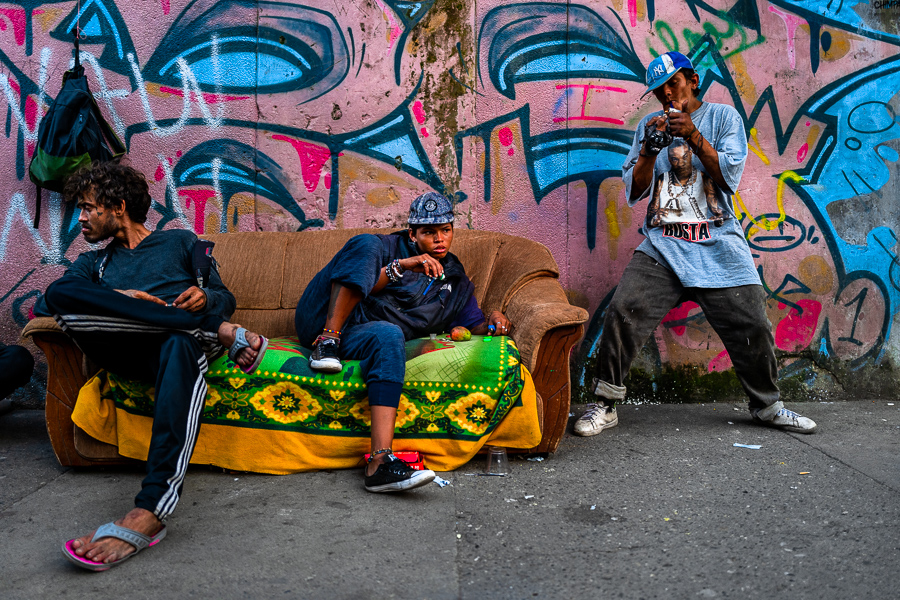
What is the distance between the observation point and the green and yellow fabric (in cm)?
306

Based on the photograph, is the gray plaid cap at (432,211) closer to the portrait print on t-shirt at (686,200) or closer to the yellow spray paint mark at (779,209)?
the portrait print on t-shirt at (686,200)

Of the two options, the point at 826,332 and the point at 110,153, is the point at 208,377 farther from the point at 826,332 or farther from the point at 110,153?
the point at 826,332

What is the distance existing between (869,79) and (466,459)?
3741 mm

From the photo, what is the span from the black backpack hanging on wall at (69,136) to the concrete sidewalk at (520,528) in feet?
5.49

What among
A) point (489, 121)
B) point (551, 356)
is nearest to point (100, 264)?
point (551, 356)

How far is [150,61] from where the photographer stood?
4367 millimetres

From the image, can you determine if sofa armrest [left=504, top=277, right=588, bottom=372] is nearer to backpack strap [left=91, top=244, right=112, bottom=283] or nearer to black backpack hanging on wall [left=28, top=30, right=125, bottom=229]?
backpack strap [left=91, top=244, right=112, bottom=283]

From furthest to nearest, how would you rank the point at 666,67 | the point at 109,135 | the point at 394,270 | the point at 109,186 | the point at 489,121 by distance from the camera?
the point at 489,121, the point at 109,135, the point at 666,67, the point at 394,270, the point at 109,186

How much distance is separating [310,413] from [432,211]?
116cm

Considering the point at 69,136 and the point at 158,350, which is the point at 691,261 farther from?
the point at 69,136

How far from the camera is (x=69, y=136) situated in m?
4.11

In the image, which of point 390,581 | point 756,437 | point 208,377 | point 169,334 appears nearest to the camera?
point 390,581

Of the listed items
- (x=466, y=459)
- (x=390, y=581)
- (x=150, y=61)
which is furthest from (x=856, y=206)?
(x=150, y=61)

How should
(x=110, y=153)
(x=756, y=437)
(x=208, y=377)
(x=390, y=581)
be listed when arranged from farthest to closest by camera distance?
1. (x=110, y=153)
2. (x=756, y=437)
3. (x=208, y=377)
4. (x=390, y=581)
